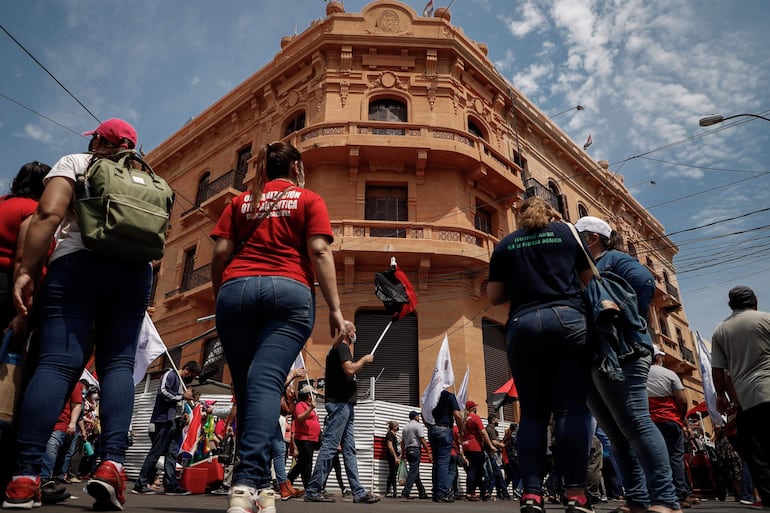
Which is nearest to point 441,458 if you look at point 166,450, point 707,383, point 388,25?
point 166,450

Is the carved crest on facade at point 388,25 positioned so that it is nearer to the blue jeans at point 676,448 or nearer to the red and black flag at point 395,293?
the red and black flag at point 395,293

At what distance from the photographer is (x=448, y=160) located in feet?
52.0

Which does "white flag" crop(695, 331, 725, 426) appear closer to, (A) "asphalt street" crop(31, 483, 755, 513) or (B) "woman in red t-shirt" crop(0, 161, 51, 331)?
(A) "asphalt street" crop(31, 483, 755, 513)

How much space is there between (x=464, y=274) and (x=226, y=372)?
749 centimetres

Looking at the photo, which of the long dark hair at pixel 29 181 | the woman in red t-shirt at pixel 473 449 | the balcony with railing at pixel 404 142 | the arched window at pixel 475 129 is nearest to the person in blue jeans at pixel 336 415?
the long dark hair at pixel 29 181

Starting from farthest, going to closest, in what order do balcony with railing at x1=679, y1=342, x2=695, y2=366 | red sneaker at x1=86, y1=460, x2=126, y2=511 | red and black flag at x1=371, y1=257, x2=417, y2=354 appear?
balcony with railing at x1=679, y1=342, x2=695, y2=366
red and black flag at x1=371, y1=257, x2=417, y2=354
red sneaker at x1=86, y1=460, x2=126, y2=511

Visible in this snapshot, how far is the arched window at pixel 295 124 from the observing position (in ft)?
57.9

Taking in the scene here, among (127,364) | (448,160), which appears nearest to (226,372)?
(448,160)

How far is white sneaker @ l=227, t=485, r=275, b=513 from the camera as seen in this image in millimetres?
2049

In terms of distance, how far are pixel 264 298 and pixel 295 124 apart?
16336 millimetres

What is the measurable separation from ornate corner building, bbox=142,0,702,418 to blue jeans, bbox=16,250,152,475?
10576mm

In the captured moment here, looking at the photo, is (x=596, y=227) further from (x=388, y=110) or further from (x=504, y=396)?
(x=388, y=110)

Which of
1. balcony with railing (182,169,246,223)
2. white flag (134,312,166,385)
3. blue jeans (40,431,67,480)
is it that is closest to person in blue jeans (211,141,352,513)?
blue jeans (40,431,67,480)

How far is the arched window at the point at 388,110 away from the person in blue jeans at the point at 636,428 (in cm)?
1429
